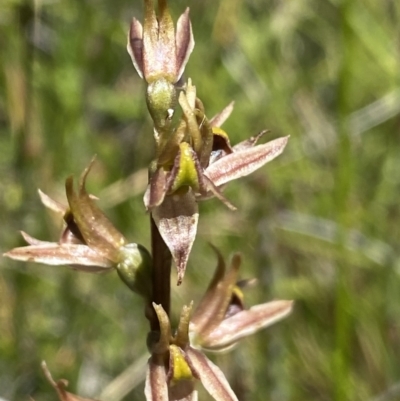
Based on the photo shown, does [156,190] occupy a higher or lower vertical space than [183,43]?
lower

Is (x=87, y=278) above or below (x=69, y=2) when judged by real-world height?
below

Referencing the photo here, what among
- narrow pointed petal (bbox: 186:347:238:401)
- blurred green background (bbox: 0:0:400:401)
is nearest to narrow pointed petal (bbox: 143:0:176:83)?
narrow pointed petal (bbox: 186:347:238:401)

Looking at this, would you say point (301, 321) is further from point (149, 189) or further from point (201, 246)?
point (149, 189)

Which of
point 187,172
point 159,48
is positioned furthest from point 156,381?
point 159,48

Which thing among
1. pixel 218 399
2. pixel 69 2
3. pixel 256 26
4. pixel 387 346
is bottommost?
pixel 387 346

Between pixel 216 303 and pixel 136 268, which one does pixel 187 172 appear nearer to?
pixel 136 268

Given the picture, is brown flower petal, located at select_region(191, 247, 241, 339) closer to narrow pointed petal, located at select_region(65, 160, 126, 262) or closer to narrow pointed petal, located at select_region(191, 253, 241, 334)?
narrow pointed petal, located at select_region(191, 253, 241, 334)

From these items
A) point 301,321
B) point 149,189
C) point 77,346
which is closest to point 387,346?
point 301,321
